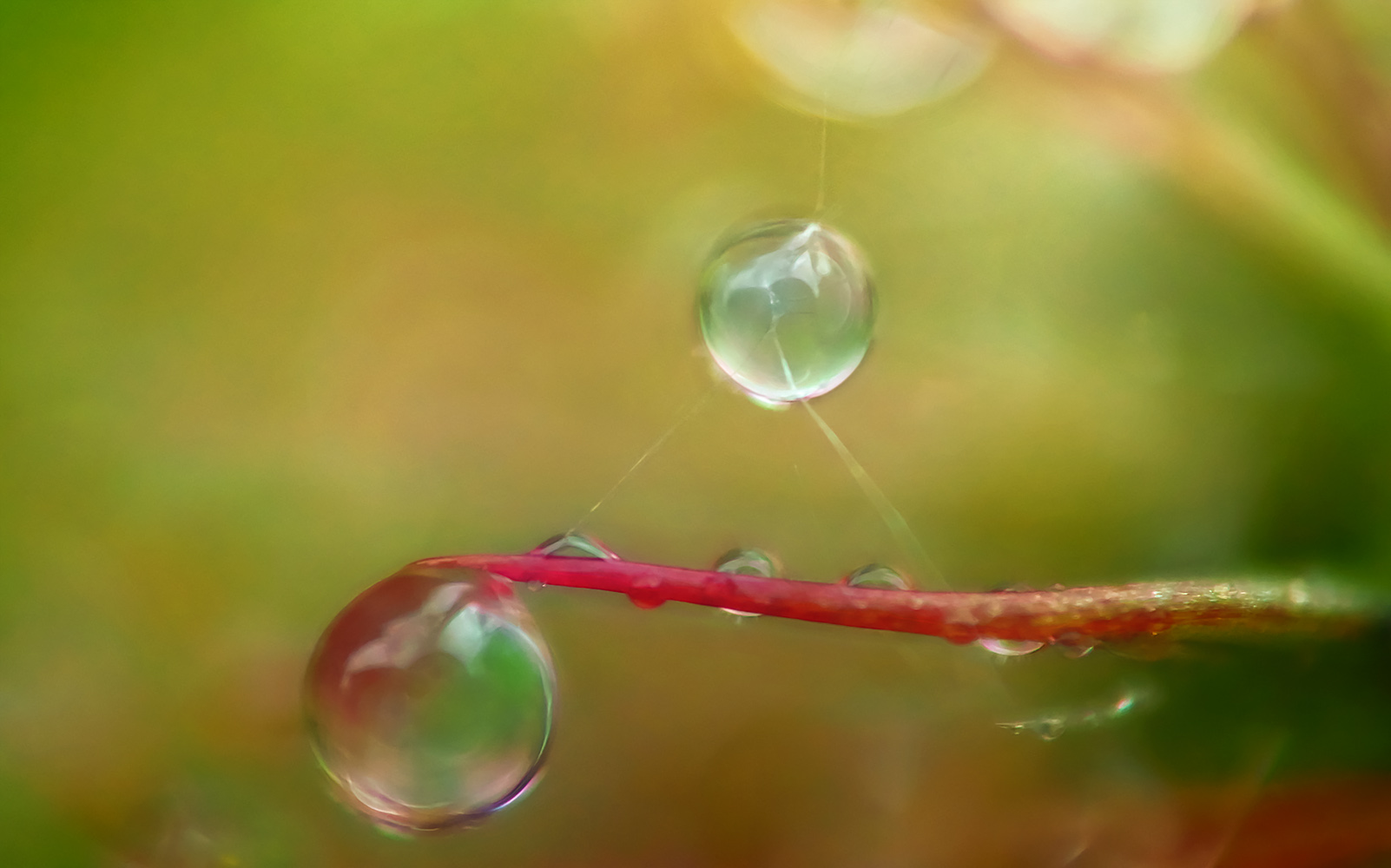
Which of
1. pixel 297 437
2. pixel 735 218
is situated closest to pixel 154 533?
pixel 297 437

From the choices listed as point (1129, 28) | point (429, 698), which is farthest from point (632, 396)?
point (1129, 28)

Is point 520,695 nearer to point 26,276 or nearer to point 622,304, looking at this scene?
point 622,304

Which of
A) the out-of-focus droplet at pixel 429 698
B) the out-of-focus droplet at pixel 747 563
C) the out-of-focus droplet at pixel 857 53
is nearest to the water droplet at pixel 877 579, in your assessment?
the out-of-focus droplet at pixel 747 563

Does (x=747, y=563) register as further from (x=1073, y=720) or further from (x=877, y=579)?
(x=1073, y=720)

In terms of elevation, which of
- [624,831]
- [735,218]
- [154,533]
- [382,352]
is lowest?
[624,831]

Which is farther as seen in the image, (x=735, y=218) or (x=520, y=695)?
(x=735, y=218)

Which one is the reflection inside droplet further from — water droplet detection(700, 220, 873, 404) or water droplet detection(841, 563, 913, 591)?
water droplet detection(700, 220, 873, 404)

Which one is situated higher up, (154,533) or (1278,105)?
(1278,105)
